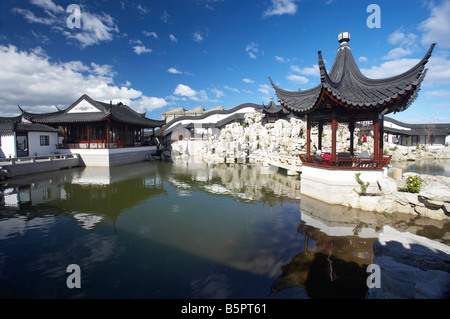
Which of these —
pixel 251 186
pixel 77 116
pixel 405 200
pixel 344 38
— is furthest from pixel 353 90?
pixel 77 116

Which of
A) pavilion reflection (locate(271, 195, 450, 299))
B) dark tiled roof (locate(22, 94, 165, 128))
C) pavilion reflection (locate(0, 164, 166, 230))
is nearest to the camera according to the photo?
pavilion reflection (locate(271, 195, 450, 299))

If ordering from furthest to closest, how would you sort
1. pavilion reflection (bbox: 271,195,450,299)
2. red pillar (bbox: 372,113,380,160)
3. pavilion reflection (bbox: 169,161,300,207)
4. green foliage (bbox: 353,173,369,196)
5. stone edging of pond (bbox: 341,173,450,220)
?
pavilion reflection (bbox: 169,161,300,207) < red pillar (bbox: 372,113,380,160) < green foliage (bbox: 353,173,369,196) < stone edging of pond (bbox: 341,173,450,220) < pavilion reflection (bbox: 271,195,450,299)

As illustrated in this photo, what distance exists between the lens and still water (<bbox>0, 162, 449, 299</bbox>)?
16.5 feet

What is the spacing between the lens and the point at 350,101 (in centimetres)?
982

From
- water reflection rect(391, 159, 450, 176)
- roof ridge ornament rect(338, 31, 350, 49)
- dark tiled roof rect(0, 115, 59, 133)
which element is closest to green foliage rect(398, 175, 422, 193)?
roof ridge ornament rect(338, 31, 350, 49)

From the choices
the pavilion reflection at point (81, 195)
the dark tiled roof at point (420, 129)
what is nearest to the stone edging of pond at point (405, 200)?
the pavilion reflection at point (81, 195)

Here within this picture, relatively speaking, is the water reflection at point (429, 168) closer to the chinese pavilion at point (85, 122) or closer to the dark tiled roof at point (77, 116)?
the dark tiled roof at point (77, 116)

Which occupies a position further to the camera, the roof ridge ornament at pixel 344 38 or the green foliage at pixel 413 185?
the roof ridge ornament at pixel 344 38

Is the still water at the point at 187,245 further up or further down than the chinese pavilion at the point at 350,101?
further down

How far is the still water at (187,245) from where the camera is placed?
199 inches

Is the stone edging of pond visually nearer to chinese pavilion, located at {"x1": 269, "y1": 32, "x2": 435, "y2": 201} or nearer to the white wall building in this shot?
chinese pavilion, located at {"x1": 269, "y1": 32, "x2": 435, "y2": 201}

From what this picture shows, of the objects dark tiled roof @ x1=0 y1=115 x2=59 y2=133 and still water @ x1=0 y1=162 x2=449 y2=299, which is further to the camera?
dark tiled roof @ x1=0 y1=115 x2=59 y2=133

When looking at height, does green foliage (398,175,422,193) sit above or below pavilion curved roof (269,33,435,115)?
below
